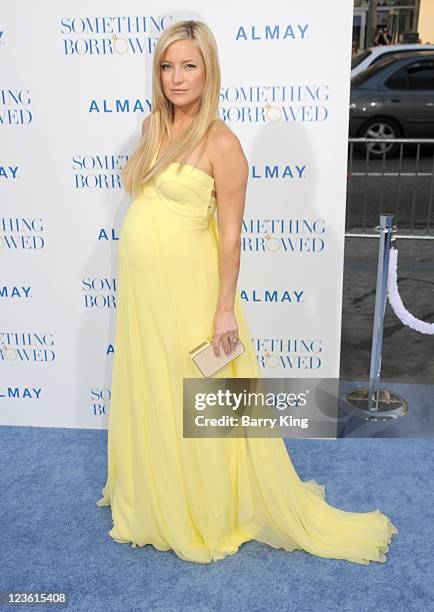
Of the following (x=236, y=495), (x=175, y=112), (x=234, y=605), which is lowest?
(x=234, y=605)

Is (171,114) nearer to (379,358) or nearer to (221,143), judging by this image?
(221,143)

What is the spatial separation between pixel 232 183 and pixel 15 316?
1991 millimetres

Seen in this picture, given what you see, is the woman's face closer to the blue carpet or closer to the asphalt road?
the blue carpet

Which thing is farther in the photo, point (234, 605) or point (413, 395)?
point (413, 395)

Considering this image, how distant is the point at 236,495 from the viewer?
3363 mm

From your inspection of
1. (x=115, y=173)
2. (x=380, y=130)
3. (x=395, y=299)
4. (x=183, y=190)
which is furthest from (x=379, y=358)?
(x=380, y=130)

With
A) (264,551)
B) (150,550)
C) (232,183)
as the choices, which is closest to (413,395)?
(264,551)

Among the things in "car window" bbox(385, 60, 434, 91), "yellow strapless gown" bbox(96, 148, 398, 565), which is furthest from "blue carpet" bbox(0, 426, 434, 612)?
"car window" bbox(385, 60, 434, 91)

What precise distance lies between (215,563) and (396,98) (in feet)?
34.3

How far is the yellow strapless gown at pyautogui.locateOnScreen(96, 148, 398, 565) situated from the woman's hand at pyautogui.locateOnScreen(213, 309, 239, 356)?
9cm

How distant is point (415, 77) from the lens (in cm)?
1228

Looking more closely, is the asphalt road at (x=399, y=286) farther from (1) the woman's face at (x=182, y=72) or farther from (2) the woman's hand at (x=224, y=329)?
(1) the woman's face at (x=182, y=72)

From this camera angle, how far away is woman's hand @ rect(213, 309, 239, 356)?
3.05 metres

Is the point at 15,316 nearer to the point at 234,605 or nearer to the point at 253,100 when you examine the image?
the point at 253,100
